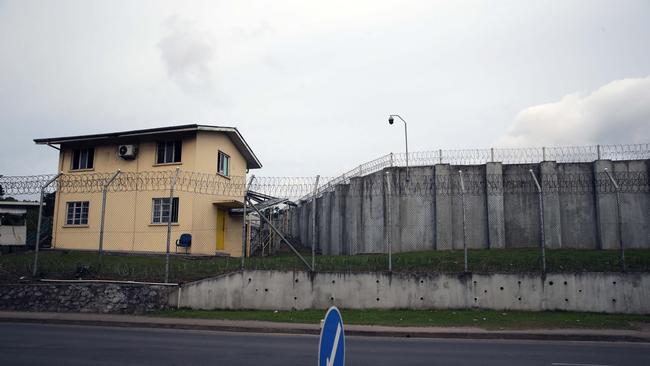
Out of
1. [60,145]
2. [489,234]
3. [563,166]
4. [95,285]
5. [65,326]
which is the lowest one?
[65,326]

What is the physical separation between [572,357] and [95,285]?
42.8ft

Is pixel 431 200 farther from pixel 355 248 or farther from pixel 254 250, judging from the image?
pixel 254 250

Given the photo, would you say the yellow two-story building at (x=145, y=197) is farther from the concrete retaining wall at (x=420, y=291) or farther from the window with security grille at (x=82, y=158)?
the concrete retaining wall at (x=420, y=291)

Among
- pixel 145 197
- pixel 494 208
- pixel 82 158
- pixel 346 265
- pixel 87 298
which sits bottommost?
pixel 87 298

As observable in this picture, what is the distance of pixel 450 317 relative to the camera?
1370 centimetres

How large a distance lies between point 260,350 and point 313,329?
9.56 feet

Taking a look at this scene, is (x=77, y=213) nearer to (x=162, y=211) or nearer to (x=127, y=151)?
(x=127, y=151)

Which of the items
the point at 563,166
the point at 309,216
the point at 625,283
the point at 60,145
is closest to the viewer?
the point at 625,283

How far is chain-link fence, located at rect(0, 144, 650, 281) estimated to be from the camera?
54.1 feet

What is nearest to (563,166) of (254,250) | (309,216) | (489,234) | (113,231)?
(489,234)

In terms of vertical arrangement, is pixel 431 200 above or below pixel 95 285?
above

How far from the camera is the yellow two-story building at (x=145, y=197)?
76.3ft

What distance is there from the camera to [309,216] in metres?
28.1

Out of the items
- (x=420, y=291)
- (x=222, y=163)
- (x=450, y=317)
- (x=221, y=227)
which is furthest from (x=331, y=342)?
(x=222, y=163)
